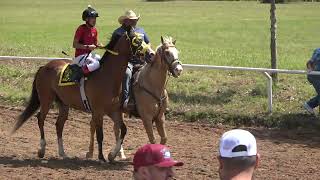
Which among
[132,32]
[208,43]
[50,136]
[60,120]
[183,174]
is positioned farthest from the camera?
[208,43]

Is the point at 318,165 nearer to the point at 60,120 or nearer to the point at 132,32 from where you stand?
the point at 132,32

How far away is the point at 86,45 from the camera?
35.2 ft

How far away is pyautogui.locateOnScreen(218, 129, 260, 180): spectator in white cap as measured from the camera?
374 cm

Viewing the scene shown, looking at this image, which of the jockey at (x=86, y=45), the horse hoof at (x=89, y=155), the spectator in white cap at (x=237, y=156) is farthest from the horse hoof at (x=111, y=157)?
the spectator in white cap at (x=237, y=156)

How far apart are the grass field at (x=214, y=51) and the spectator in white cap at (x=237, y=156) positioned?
971 cm

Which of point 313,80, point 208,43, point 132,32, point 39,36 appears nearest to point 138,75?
point 132,32

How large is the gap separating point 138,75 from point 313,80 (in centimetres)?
432

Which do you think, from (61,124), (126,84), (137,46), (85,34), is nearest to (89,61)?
(85,34)

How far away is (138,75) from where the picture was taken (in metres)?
10.9

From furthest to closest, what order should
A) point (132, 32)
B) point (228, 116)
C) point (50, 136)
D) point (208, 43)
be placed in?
point (208, 43) < point (228, 116) < point (50, 136) < point (132, 32)

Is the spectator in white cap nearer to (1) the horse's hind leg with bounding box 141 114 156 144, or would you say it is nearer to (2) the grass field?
(1) the horse's hind leg with bounding box 141 114 156 144

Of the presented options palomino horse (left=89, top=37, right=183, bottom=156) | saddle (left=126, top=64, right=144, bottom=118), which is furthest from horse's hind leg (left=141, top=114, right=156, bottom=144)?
saddle (left=126, top=64, right=144, bottom=118)

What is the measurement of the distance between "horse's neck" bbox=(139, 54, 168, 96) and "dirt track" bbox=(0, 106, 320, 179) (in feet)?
4.07

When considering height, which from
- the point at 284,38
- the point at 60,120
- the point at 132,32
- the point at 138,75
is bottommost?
the point at 284,38
